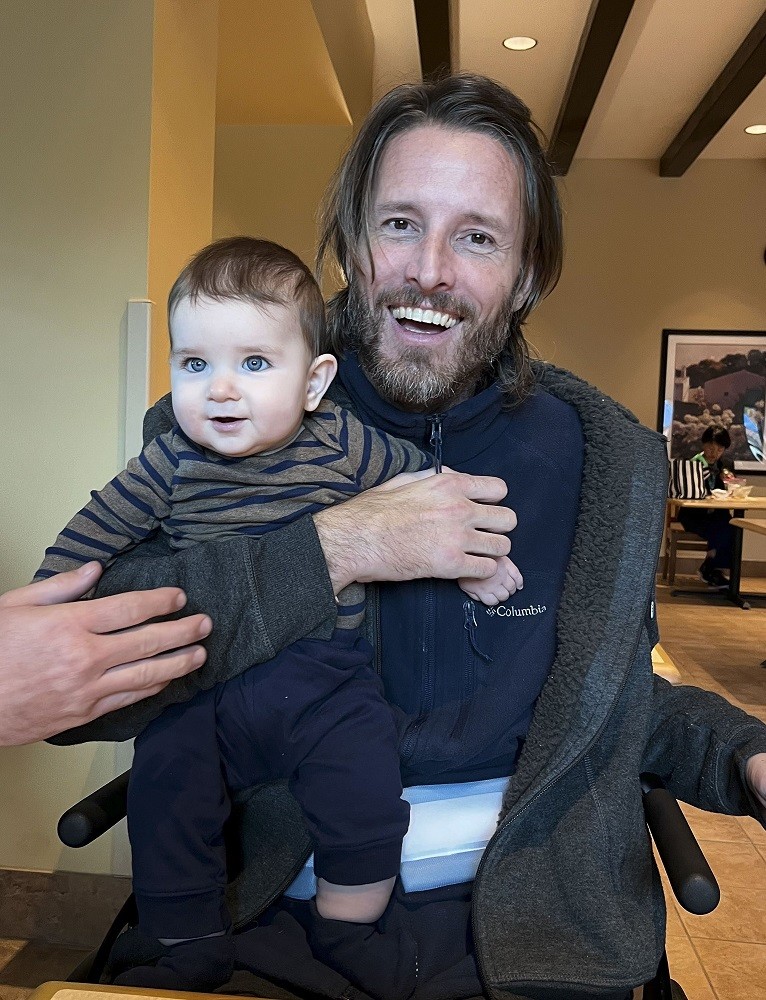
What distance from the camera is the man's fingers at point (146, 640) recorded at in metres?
1.06

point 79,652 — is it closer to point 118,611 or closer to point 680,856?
point 118,611

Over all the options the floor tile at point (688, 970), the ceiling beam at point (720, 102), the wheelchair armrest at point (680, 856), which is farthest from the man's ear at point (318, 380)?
the ceiling beam at point (720, 102)

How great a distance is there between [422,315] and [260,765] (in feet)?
2.37

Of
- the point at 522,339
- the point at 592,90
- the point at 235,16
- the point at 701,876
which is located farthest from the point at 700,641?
the point at 701,876

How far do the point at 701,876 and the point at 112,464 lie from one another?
1823mm

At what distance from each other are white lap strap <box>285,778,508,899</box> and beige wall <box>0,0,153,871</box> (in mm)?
1400

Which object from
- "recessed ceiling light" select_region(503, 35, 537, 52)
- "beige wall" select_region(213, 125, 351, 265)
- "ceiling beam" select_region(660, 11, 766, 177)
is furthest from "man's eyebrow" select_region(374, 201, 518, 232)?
"recessed ceiling light" select_region(503, 35, 537, 52)

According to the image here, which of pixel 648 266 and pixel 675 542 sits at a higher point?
pixel 648 266

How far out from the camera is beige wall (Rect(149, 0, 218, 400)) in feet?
7.66

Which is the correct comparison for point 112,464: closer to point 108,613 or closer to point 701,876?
point 108,613

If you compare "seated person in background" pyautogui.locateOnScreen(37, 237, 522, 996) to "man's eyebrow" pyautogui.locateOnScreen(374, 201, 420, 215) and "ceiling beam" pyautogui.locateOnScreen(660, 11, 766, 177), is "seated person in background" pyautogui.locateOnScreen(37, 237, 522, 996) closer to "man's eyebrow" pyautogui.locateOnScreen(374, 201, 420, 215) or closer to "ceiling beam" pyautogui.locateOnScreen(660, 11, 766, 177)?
"man's eyebrow" pyautogui.locateOnScreen(374, 201, 420, 215)

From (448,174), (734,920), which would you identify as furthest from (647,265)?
(448,174)

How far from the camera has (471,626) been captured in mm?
1353

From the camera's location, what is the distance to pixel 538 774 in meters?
1.23
